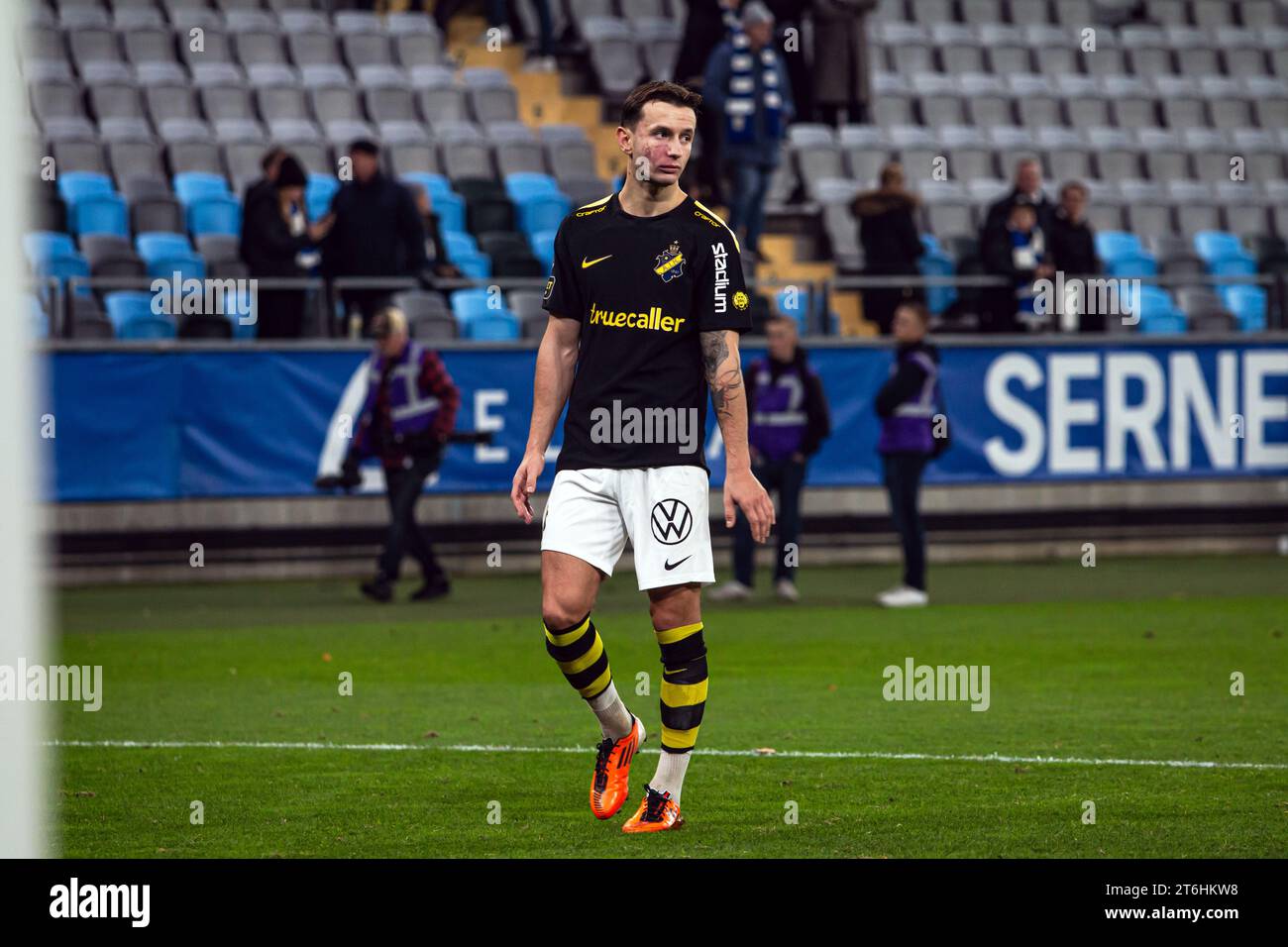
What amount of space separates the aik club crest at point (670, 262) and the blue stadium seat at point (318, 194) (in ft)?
43.6

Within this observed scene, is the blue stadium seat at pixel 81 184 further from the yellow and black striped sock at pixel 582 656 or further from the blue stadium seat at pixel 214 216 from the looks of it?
the yellow and black striped sock at pixel 582 656

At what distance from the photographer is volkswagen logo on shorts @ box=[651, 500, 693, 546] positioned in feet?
23.4

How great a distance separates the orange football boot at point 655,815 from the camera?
716 cm

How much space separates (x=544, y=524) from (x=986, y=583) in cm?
1121

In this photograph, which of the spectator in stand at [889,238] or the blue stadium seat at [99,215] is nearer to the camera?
the blue stadium seat at [99,215]

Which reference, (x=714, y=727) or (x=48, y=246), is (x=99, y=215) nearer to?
(x=48, y=246)

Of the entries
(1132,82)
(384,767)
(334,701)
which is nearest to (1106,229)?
(1132,82)

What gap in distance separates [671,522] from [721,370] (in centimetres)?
56

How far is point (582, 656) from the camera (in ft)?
24.0

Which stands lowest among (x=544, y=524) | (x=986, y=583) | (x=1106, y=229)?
(x=986, y=583)

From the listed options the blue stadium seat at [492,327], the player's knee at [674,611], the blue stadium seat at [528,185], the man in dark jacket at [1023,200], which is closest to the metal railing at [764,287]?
the blue stadium seat at [492,327]

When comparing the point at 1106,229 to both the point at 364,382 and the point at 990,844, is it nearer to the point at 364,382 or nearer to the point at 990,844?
the point at 364,382

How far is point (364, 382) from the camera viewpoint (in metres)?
18.2

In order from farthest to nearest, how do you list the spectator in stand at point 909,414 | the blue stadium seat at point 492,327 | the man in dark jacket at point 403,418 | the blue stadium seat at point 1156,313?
1. the blue stadium seat at point 1156,313
2. the blue stadium seat at point 492,327
3. the man in dark jacket at point 403,418
4. the spectator in stand at point 909,414
